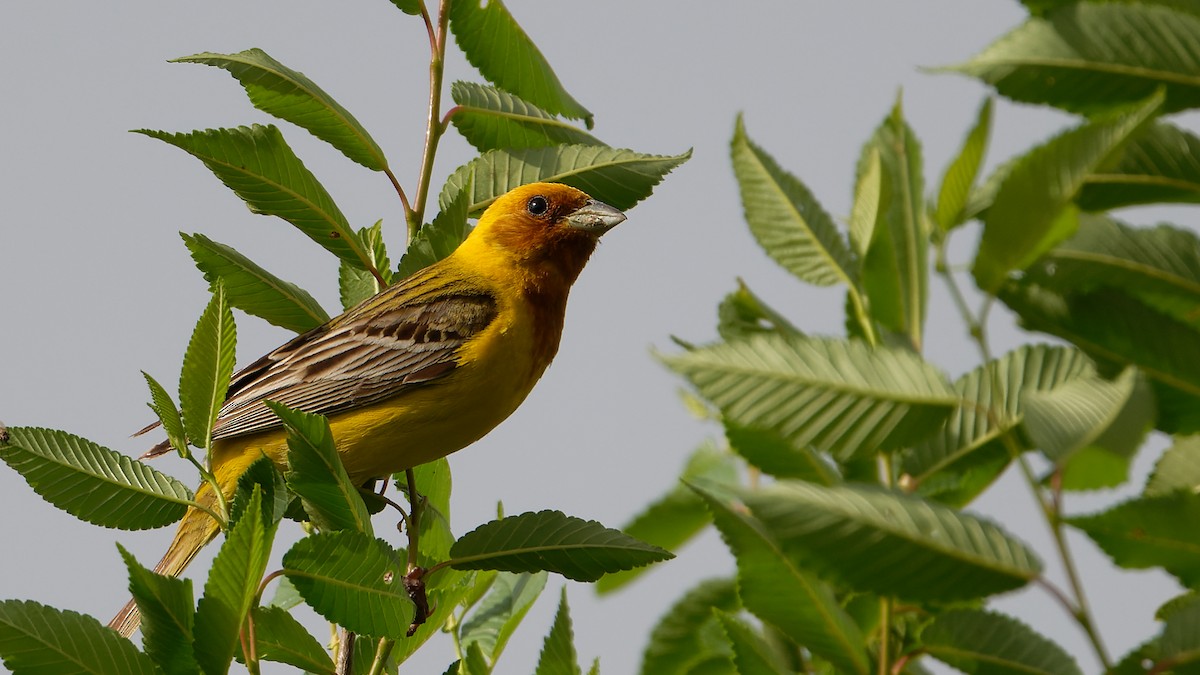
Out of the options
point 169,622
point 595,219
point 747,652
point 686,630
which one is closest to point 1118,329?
point 747,652

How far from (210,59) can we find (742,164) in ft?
6.10

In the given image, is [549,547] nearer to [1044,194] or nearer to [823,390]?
[823,390]

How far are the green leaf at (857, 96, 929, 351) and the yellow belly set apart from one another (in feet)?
9.06

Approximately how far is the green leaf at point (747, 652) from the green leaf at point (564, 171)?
200 cm

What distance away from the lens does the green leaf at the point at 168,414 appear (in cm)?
310

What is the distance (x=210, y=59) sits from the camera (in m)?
3.71

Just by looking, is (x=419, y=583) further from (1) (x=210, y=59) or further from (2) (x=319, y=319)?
(1) (x=210, y=59)

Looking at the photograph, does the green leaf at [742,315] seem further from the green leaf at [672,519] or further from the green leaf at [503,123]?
the green leaf at [503,123]

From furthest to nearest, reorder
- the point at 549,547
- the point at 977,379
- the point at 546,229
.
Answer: the point at 546,229
the point at 549,547
the point at 977,379

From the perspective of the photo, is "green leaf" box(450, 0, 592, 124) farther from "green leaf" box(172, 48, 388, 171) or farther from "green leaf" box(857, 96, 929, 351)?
"green leaf" box(857, 96, 929, 351)

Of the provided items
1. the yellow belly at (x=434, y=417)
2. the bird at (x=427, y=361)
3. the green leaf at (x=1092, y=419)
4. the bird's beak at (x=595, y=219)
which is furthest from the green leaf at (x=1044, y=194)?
the bird's beak at (x=595, y=219)

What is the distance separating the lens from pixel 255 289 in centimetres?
397

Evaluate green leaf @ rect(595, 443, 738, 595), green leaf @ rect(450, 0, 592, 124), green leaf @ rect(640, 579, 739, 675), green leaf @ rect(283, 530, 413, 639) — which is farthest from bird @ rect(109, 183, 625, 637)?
green leaf @ rect(640, 579, 739, 675)

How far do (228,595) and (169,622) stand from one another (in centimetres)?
17
